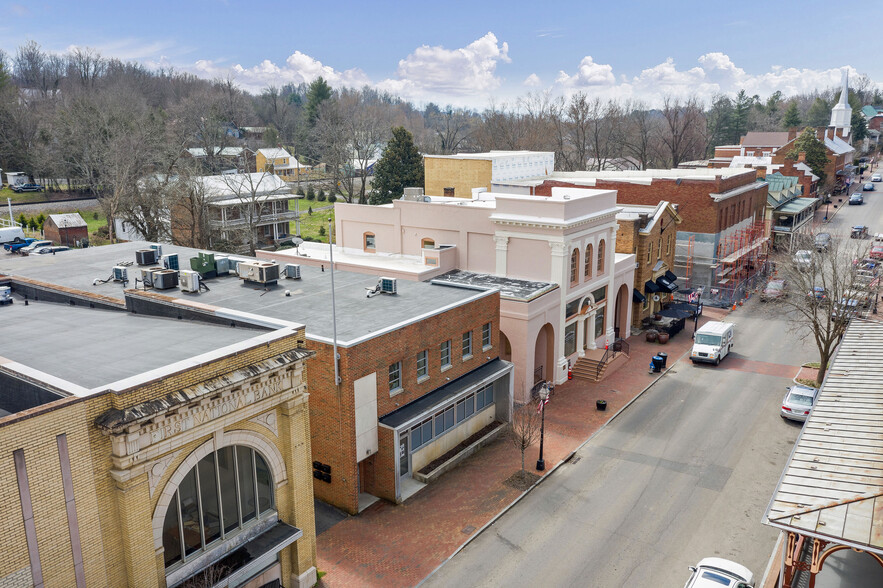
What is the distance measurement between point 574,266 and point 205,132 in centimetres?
7061

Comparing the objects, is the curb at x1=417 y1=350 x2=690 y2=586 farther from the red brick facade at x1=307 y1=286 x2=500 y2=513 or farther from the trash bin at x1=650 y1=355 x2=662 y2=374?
the red brick facade at x1=307 y1=286 x2=500 y2=513

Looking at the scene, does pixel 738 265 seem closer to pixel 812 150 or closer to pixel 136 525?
pixel 812 150

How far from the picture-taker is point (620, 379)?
36.6m

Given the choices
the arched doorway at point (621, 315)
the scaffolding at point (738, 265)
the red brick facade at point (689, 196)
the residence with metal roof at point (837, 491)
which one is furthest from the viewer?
the scaffolding at point (738, 265)

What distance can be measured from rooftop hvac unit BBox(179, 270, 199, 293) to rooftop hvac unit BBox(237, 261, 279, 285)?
2.46 meters

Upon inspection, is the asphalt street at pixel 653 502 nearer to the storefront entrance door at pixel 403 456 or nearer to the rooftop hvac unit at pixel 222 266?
the storefront entrance door at pixel 403 456

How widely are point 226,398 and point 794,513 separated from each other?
45.7 ft

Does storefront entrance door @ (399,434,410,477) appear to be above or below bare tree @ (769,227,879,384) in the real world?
below

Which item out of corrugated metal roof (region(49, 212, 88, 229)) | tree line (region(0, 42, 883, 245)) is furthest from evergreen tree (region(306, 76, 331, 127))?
corrugated metal roof (region(49, 212, 88, 229))

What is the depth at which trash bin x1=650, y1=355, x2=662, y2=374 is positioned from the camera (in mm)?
37219

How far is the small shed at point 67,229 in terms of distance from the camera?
52438mm

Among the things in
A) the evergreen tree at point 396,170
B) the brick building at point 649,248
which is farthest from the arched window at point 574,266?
the evergreen tree at point 396,170

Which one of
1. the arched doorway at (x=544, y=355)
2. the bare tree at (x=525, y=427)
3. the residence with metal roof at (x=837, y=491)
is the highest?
the residence with metal roof at (x=837, y=491)

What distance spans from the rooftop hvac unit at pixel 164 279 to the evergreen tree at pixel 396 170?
48381mm
